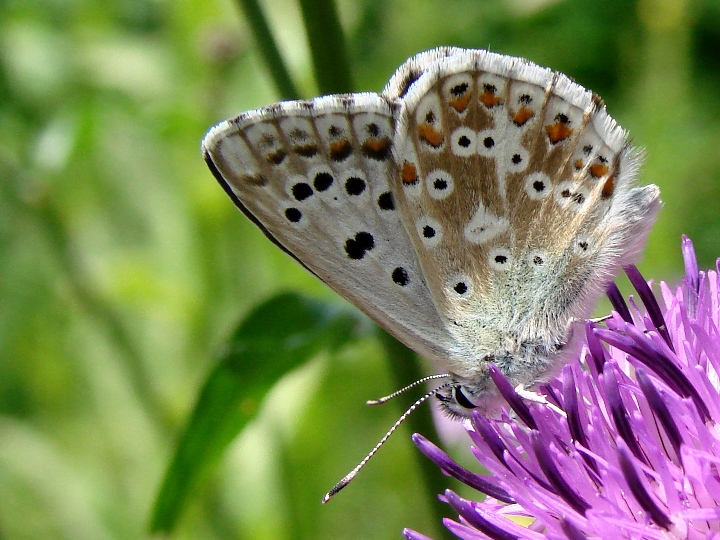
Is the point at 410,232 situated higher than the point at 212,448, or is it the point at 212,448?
the point at 410,232

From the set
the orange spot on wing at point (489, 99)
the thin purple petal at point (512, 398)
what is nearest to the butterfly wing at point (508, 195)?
the orange spot on wing at point (489, 99)

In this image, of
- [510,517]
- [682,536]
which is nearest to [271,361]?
[510,517]

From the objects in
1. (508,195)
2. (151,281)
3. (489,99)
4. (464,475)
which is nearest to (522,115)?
(489,99)

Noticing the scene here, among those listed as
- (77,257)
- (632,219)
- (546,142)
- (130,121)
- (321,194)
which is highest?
(130,121)

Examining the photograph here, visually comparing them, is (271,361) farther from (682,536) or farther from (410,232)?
(682,536)

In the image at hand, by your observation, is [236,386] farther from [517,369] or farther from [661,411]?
[661,411]

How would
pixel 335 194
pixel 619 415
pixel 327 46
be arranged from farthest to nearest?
1. pixel 335 194
2. pixel 327 46
3. pixel 619 415
